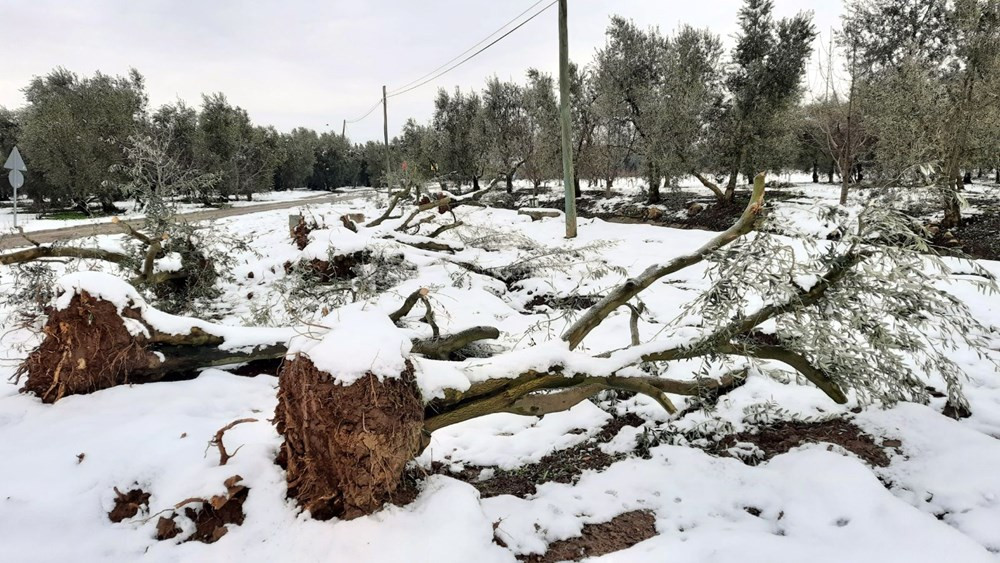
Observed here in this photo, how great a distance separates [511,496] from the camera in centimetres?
261

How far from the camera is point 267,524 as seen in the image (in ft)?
6.88

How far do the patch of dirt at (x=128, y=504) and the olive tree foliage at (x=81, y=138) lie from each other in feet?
70.0

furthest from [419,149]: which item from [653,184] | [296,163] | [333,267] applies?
[333,267]

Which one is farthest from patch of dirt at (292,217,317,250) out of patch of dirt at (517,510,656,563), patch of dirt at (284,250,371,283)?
patch of dirt at (517,510,656,563)

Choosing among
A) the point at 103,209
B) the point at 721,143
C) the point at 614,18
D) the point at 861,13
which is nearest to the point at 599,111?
the point at 614,18

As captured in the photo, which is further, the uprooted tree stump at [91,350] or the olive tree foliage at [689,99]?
the olive tree foliage at [689,99]

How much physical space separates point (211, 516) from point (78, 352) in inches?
62.5

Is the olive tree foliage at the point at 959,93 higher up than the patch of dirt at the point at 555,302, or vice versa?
the olive tree foliage at the point at 959,93

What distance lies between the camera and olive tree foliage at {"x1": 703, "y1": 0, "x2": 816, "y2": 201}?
15.7 metres

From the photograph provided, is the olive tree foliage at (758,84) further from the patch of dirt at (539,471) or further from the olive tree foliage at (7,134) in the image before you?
the olive tree foliage at (7,134)

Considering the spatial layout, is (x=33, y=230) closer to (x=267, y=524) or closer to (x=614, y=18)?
(x=267, y=524)

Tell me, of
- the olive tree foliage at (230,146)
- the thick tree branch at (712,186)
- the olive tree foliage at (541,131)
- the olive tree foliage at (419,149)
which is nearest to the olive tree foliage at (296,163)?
the olive tree foliage at (230,146)

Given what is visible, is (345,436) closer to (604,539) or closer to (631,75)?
→ (604,539)

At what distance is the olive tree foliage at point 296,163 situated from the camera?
36.9m
